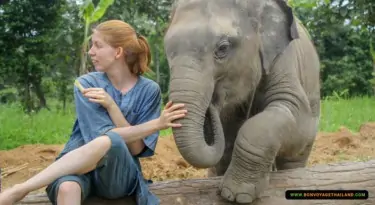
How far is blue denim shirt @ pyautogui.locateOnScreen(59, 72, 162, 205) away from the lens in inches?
123

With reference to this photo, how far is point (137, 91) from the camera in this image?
10.6 feet

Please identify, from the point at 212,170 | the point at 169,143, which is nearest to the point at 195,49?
the point at 212,170

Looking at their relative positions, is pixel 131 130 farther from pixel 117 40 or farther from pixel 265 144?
pixel 265 144

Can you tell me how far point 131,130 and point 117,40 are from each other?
48 cm

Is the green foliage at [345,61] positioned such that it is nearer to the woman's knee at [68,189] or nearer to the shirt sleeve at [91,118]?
the shirt sleeve at [91,118]

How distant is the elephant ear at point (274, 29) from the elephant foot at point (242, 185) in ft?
1.87

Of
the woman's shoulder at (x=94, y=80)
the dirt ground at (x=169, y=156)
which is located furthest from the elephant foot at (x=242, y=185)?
the dirt ground at (x=169, y=156)

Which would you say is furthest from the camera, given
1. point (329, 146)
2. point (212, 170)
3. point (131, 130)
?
point (329, 146)

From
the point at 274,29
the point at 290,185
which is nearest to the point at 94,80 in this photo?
the point at 274,29

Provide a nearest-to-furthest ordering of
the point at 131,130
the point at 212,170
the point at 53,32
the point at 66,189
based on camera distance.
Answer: the point at 66,189 → the point at 131,130 → the point at 212,170 → the point at 53,32

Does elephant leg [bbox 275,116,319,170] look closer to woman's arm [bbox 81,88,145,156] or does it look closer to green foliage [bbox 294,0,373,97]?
woman's arm [bbox 81,88,145,156]

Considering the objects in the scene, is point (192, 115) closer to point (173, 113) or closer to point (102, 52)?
point (173, 113)

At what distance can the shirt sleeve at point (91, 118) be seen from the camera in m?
3.08

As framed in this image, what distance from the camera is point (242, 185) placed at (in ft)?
10.8
